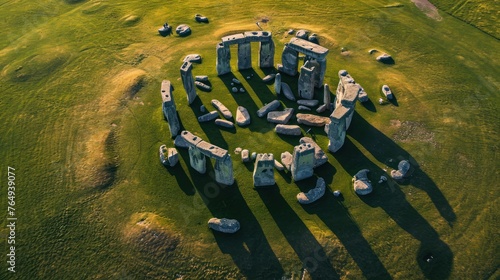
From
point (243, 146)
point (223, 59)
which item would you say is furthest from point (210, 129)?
point (223, 59)

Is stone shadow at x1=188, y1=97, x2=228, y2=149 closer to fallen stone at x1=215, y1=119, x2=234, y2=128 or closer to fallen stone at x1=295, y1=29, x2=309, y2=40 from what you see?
fallen stone at x1=215, y1=119, x2=234, y2=128

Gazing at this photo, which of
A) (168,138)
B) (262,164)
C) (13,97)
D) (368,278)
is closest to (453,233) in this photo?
(368,278)

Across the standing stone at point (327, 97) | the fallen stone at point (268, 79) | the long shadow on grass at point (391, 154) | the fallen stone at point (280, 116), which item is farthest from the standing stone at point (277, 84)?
the long shadow on grass at point (391, 154)

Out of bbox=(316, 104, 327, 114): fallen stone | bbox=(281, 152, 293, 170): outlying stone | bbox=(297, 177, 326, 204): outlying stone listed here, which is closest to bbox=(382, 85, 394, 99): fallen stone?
bbox=(316, 104, 327, 114): fallen stone

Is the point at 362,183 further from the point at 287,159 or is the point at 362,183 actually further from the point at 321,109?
the point at 321,109

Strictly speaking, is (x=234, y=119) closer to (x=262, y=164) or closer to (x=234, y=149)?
(x=234, y=149)

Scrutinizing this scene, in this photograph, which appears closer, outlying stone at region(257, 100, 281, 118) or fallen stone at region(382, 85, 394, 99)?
outlying stone at region(257, 100, 281, 118)
